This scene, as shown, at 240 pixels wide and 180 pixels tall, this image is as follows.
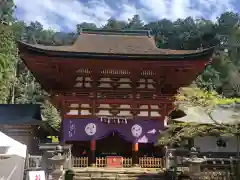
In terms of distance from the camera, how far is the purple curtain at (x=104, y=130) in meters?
19.5

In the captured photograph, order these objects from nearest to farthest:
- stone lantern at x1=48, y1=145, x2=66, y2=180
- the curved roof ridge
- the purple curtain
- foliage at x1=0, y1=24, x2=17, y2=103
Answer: stone lantern at x1=48, y1=145, x2=66, y2=180 → the purple curtain → the curved roof ridge → foliage at x1=0, y1=24, x2=17, y2=103

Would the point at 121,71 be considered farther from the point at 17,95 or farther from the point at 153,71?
the point at 17,95

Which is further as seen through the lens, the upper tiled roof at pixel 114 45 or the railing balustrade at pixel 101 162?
the upper tiled roof at pixel 114 45

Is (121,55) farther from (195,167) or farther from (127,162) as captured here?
(195,167)

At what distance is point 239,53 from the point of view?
203 ft

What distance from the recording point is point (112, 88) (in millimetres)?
20438

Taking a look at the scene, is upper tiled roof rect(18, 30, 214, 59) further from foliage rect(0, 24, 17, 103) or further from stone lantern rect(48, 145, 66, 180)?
foliage rect(0, 24, 17, 103)

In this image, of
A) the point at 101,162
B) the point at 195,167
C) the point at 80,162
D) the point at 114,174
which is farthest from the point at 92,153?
the point at 195,167

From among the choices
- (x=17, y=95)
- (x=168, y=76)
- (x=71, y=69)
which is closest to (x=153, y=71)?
(x=168, y=76)

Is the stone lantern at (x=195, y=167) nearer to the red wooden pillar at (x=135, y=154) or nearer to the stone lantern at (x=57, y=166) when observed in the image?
the stone lantern at (x=57, y=166)

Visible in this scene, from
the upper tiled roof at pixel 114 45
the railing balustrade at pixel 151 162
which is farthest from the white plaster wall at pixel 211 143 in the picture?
the upper tiled roof at pixel 114 45

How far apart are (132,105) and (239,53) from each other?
47.0m

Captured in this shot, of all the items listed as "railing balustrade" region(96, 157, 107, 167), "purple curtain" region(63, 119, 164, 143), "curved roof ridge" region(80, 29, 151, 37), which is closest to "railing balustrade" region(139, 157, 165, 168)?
"purple curtain" region(63, 119, 164, 143)

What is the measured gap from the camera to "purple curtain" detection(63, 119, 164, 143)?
19516 millimetres
